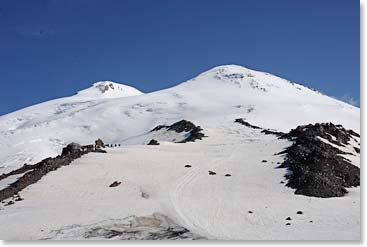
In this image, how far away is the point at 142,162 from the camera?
Result: 20.2 meters

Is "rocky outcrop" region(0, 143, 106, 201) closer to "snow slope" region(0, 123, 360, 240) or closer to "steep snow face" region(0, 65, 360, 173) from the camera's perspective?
"snow slope" region(0, 123, 360, 240)

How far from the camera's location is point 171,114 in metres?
53.6

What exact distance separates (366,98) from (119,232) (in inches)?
231

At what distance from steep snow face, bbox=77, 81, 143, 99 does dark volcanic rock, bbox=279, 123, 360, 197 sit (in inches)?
2910

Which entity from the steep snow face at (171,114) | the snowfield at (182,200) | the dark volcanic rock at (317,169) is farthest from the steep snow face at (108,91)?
the dark volcanic rock at (317,169)

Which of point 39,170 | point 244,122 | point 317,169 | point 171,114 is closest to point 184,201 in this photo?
point 317,169

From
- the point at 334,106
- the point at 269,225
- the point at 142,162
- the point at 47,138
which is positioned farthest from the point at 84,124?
the point at 269,225

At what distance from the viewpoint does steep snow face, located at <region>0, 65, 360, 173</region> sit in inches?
1766

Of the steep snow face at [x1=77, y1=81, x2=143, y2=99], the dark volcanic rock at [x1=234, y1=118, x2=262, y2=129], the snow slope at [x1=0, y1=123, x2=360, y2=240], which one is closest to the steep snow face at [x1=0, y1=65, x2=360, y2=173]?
the dark volcanic rock at [x1=234, y1=118, x2=262, y2=129]

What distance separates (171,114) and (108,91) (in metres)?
49.4

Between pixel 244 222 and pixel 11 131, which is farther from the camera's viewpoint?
pixel 11 131

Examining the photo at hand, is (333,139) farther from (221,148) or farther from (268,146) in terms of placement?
(221,148)

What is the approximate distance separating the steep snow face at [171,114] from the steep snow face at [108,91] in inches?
701

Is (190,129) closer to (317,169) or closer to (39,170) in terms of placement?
(39,170)
